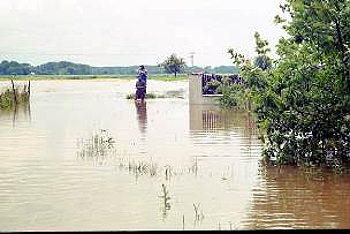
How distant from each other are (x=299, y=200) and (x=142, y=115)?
18.5 ft

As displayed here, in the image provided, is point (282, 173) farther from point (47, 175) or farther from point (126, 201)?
point (47, 175)

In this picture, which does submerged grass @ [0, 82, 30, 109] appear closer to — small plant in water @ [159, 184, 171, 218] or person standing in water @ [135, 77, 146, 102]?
person standing in water @ [135, 77, 146, 102]

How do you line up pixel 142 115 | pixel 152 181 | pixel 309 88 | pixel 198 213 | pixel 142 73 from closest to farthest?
1. pixel 198 213
2. pixel 152 181
3. pixel 309 88
4. pixel 142 73
5. pixel 142 115

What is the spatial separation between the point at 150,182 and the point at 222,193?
65 centimetres

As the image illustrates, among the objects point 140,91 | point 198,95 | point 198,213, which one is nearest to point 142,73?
point 140,91

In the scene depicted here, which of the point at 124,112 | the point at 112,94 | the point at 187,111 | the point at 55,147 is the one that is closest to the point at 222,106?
the point at 187,111

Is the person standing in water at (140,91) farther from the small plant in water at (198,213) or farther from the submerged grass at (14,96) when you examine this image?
the small plant in water at (198,213)

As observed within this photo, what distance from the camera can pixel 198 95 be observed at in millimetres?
10852

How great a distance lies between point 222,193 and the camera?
15.1 ft

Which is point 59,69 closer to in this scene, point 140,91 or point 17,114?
point 17,114

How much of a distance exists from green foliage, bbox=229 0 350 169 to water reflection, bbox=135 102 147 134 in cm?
277

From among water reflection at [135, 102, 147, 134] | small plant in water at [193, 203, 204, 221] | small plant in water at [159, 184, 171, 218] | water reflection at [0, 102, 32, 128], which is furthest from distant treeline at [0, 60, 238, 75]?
small plant in water at [193, 203, 204, 221]

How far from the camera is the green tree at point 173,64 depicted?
7.12 metres

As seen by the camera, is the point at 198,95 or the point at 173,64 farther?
the point at 198,95
